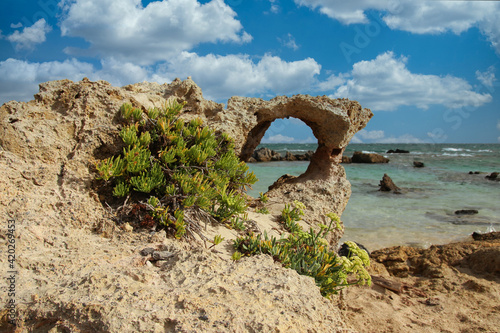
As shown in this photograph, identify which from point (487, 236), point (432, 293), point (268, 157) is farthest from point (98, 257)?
point (268, 157)

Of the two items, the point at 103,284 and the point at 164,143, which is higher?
the point at 164,143

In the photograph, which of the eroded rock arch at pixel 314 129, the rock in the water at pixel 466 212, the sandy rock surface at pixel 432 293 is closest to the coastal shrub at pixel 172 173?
the eroded rock arch at pixel 314 129

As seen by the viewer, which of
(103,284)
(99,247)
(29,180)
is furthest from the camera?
(29,180)

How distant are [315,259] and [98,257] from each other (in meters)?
2.50

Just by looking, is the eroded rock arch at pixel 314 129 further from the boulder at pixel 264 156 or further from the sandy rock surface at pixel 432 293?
the boulder at pixel 264 156

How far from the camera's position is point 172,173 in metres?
5.31

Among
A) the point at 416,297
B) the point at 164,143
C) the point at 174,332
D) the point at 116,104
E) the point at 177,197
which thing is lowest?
the point at 416,297

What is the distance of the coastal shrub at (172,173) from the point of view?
4.70 metres

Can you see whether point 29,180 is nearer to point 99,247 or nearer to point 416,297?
point 99,247

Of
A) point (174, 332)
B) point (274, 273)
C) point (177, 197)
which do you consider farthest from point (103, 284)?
point (177, 197)

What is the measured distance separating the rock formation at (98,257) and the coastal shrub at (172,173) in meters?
0.31

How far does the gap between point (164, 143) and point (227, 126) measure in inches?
65.5

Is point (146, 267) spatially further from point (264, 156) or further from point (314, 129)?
point (264, 156)

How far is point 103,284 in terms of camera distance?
3117mm
